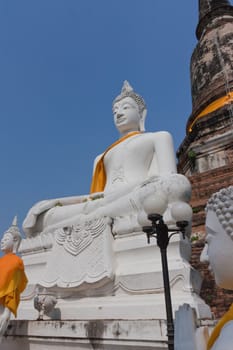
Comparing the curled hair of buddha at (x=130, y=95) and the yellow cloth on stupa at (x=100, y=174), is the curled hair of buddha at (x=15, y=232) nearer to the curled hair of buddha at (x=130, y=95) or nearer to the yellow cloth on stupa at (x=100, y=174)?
the yellow cloth on stupa at (x=100, y=174)

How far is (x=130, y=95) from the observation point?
22.1 feet

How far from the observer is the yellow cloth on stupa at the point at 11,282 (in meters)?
3.66

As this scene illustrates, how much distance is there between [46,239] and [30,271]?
0.56 m

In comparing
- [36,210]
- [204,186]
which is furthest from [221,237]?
[204,186]

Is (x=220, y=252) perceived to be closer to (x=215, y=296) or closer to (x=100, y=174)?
(x=100, y=174)

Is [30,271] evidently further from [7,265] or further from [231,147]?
[231,147]

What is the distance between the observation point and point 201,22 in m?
21.2

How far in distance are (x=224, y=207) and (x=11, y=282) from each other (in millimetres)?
2733

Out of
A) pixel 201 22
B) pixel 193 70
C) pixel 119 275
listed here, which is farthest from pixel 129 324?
pixel 201 22

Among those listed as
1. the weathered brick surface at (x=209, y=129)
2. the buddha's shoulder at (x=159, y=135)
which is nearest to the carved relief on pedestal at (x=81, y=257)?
the buddha's shoulder at (x=159, y=135)

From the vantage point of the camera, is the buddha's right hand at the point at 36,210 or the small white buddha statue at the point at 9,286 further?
the buddha's right hand at the point at 36,210

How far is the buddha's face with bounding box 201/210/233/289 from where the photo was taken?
165 cm

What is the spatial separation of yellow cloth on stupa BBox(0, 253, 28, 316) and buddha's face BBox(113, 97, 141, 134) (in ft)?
11.5

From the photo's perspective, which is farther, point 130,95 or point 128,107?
point 130,95
